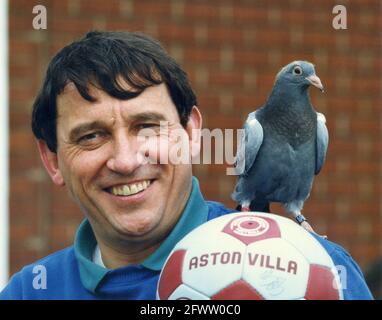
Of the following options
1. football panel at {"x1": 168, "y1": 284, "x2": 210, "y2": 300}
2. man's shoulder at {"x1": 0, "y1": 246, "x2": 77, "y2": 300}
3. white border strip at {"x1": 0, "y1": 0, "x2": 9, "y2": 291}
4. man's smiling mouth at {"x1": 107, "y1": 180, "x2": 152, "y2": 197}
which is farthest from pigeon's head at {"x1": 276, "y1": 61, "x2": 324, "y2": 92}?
white border strip at {"x1": 0, "y1": 0, "x2": 9, "y2": 291}

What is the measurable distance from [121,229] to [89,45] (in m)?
0.52

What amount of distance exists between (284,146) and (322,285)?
41 centimetres

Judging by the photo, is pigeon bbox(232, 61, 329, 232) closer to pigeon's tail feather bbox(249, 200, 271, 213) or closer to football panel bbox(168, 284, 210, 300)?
pigeon's tail feather bbox(249, 200, 271, 213)

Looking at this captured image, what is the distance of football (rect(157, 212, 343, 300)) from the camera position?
2.67m

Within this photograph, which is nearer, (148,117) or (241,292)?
(241,292)

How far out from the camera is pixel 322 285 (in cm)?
270

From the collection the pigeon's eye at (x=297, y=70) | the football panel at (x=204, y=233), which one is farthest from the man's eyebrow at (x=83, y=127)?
the pigeon's eye at (x=297, y=70)

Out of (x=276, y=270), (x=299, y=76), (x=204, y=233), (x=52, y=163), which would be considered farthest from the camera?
(x=52, y=163)

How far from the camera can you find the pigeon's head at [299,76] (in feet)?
Answer: 9.41

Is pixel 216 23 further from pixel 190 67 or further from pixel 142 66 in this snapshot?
pixel 142 66

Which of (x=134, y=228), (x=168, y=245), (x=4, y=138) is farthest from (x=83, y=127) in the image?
(x=4, y=138)

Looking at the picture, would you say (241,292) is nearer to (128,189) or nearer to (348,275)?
(348,275)
